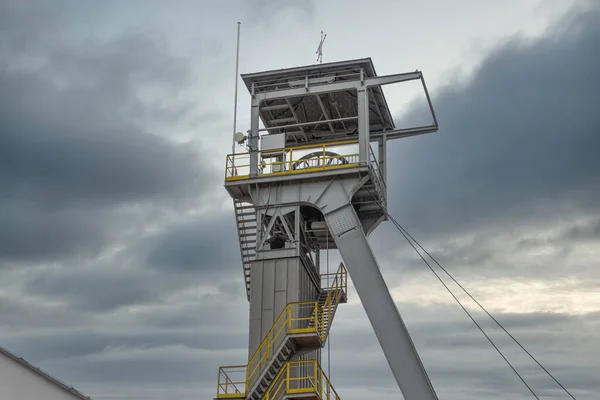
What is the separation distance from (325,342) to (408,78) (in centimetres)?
1268

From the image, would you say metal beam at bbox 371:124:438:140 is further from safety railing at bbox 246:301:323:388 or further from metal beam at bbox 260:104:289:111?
safety railing at bbox 246:301:323:388

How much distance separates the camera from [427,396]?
108 feet

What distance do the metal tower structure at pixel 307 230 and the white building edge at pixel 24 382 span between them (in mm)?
8474

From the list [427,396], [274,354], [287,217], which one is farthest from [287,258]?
[427,396]

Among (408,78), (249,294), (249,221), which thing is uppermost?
(408,78)

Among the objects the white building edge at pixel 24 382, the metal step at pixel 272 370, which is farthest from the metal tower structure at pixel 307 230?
the white building edge at pixel 24 382

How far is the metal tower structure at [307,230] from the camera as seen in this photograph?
110ft

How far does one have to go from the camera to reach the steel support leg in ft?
109

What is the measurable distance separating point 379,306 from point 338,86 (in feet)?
35.0

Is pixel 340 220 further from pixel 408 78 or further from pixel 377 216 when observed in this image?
pixel 408 78

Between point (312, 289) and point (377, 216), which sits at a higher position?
point (377, 216)

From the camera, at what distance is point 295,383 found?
3469 centimetres

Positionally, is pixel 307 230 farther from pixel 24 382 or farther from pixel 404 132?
pixel 24 382

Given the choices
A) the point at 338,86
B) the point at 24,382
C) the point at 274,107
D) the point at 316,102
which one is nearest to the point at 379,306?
the point at 338,86
